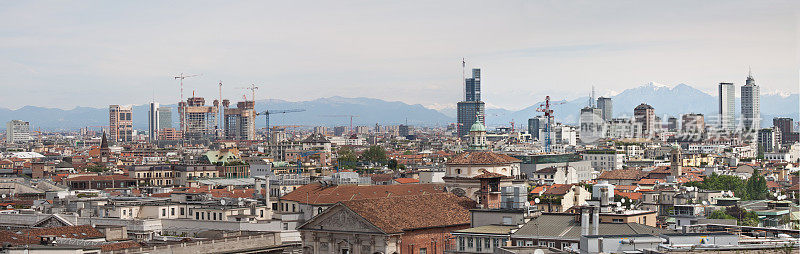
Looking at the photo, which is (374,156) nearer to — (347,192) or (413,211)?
(347,192)

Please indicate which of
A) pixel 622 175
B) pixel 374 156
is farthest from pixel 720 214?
pixel 374 156

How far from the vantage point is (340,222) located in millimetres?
37250

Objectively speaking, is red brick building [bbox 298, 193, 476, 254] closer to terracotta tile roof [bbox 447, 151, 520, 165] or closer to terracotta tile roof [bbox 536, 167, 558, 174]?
terracotta tile roof [bbox 447, 151, 520, 165]

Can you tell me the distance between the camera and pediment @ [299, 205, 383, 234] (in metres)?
36.6

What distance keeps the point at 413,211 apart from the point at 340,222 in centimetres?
278

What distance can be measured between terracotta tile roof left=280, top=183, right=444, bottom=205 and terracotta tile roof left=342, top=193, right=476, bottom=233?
53.5 ft

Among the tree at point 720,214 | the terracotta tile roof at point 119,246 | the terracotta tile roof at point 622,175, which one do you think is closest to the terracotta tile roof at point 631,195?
the tree at point 720,214

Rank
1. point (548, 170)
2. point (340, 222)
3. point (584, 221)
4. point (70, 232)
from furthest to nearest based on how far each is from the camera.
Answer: point (548, 170)
point (70, 232)
point (340, 222)
point (584, 221)

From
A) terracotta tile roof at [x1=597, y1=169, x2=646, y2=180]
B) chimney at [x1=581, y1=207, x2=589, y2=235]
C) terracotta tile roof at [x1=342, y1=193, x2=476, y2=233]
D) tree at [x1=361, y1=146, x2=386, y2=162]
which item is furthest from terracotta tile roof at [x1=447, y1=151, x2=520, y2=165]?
tree at [x1=361, y1=146, x2=386, y2=162]

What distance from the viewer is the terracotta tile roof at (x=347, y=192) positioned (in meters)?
57.7

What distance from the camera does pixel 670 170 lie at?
11706 centimetres

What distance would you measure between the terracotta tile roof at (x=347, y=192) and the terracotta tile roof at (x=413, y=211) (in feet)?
53.5

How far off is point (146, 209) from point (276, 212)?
6.22 m

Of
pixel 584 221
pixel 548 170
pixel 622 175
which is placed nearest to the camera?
pixel 584 221
